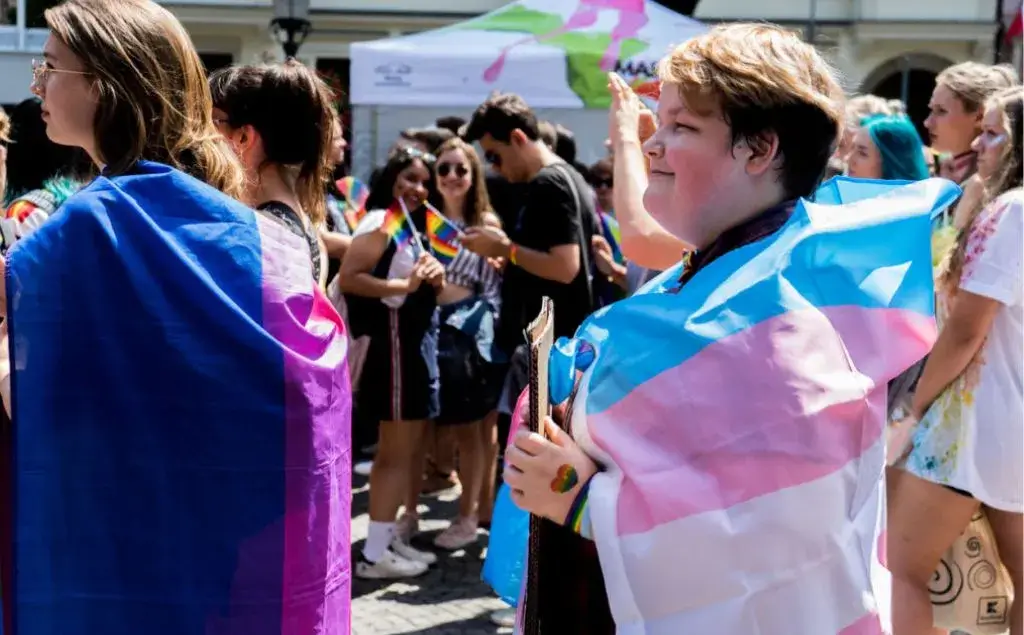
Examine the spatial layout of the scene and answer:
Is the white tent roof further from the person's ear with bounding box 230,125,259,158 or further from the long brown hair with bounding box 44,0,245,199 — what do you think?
the long brown hair with bounding box 44,0,245,199

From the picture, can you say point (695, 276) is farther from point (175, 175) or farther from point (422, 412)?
point (422, 412)

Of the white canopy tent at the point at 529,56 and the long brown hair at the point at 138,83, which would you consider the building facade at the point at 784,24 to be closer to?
the white canopy tent at the point at 529,56

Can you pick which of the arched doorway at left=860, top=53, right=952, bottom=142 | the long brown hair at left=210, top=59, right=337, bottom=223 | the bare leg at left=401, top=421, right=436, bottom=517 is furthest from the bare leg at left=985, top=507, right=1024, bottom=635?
the arched doorway at left=860, top=53, right=952, bottom=142

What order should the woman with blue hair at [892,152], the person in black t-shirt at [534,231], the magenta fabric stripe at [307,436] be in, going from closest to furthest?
the magenta fabric stripe at [307,436], the woman with blue hair at [892,152], the person in black t-shirt at [534,231]

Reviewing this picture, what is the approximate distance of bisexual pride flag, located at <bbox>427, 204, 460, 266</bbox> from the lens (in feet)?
16.8

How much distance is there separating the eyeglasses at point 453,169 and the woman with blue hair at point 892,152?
1.89 m

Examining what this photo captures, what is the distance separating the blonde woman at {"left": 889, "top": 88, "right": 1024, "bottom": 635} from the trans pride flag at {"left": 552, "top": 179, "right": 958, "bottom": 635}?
1.51m

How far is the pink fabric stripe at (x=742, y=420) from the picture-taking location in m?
1.53

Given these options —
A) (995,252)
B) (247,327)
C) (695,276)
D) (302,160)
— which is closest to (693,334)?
(695,276)

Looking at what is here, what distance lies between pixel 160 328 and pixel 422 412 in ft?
10.1

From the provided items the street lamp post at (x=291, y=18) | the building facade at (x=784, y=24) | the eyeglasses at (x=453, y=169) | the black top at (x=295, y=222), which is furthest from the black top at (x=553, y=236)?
the building facade at (x=784, y=24)

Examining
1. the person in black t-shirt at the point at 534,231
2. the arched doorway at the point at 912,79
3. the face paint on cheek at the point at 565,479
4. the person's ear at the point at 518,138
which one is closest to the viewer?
the face paint on cheek at the point at 565,479

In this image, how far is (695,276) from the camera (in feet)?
5.46

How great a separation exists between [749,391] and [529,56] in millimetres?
7721
